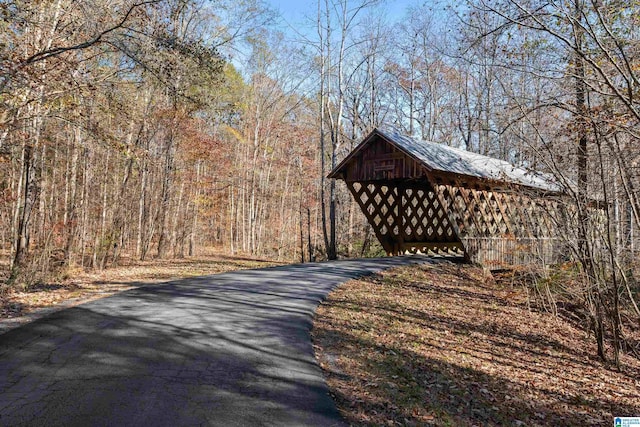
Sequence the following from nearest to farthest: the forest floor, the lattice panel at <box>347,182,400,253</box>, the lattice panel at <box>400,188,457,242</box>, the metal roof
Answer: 1. the forest floor
2. the metal roof
3. the lattice panel at <box>347,182,400,253</box>
4. the lattice panel at <box>400,188,457,242</box>

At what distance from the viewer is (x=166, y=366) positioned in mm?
4188

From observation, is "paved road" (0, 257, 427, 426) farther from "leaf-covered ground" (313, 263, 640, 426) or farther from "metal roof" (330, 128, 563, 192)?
"metal roof" (330, 128, 563, 192)

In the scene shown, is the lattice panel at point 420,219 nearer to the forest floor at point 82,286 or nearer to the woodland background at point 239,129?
the woodland background at point 239,129

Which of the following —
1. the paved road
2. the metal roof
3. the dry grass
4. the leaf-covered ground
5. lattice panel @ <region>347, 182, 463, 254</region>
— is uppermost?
the metal roof

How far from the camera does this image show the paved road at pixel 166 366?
3.24 meters

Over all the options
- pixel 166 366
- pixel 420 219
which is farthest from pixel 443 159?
pixel 166 366

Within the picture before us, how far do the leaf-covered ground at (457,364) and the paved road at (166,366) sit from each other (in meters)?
0.44

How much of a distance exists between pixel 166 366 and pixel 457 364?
354cm

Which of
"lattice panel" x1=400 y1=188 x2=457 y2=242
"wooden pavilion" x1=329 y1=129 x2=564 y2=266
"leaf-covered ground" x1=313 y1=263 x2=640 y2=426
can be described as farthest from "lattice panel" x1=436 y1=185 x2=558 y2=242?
"leaf-covered ground" x1=313 y1=263 x2=640 y2=426

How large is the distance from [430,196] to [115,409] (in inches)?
582

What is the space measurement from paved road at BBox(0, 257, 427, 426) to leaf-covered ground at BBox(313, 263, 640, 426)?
17.4 inches

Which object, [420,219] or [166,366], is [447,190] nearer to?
[420,219]

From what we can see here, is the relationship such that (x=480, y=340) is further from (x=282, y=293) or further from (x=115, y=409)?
(x=115, y=409)

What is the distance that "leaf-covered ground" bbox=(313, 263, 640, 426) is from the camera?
4.07 m
